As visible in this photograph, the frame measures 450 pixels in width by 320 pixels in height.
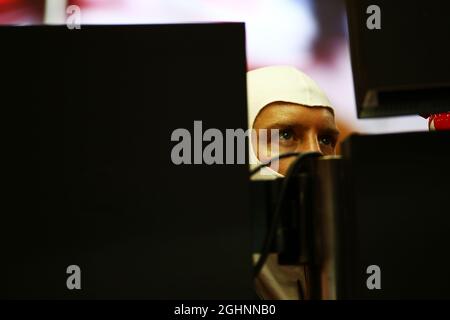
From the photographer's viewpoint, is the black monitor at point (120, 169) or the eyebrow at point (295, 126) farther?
the eyebrow at point (295, 126)

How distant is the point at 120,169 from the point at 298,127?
3.74 feet

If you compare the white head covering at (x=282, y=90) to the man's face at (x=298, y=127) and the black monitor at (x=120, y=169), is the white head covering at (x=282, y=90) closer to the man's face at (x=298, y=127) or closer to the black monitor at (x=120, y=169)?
the man's face at (x=298, y=127)

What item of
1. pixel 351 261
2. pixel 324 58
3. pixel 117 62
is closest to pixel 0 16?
pixel 324 58

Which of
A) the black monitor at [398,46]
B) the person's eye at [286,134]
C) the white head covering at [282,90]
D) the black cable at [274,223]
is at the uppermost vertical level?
the white head covering at [282,90]

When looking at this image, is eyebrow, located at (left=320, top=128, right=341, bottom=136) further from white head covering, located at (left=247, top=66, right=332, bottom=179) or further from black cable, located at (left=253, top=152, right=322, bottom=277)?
black cable, located at (left=253, top=152, right=322, bottom=277)

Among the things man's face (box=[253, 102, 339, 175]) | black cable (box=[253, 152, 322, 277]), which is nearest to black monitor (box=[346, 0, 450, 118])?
black cable (box=[253, 152, 322, 277])

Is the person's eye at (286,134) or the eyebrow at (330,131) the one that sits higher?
the eyebrow at (330,131)

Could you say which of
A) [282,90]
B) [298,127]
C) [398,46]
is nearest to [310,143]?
[298,127]

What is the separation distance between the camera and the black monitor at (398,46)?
19.0 inches

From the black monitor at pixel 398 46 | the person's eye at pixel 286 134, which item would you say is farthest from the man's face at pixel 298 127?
the black monitor at pixel 398 46

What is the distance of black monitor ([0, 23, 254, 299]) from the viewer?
1.44ft

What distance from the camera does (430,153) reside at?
0.44 metres

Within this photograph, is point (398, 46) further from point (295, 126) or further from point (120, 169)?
point (295, 126)

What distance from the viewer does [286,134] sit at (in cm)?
153
